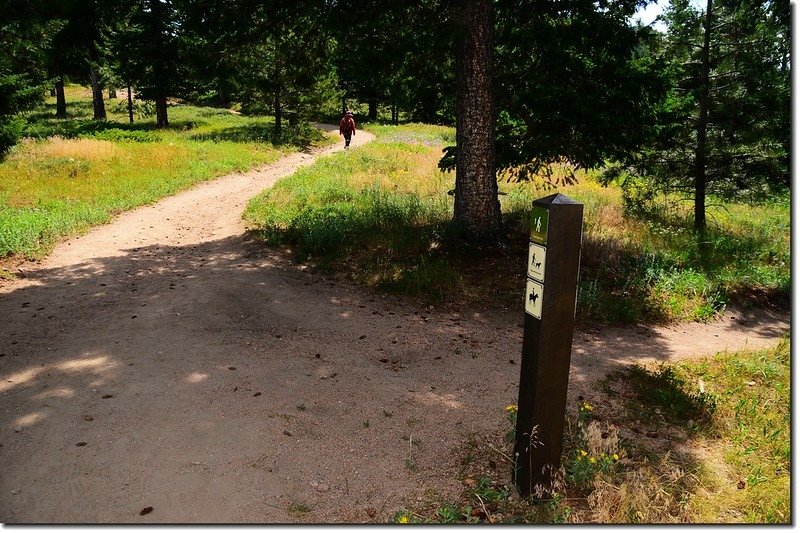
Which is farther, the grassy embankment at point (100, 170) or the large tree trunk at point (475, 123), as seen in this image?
the grassy embankment at point (100, 170)

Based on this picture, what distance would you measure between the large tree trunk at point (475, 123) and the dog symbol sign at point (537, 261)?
5.29 metres

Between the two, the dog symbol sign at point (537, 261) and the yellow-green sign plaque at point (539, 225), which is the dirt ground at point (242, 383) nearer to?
the dog symbol sign at point (537, 261)

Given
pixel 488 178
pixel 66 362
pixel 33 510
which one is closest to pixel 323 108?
pixel 488 178

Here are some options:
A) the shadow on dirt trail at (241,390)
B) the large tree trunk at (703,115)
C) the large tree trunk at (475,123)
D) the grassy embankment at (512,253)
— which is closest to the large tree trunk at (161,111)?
the grassy embankment at (512,253)

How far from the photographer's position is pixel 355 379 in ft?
17.9

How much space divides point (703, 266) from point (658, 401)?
20.3 feet

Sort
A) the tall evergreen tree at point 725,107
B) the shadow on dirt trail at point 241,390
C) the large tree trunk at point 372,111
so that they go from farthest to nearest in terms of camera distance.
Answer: the large tree trunk at point 372,111, the tall evergreen tree at point 725,107, the shadow on dirt trail at point 241,390

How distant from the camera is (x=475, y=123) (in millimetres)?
8227

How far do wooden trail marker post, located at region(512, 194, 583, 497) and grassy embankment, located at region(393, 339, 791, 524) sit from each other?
0.22 meters

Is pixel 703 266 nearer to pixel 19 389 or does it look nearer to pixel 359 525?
pixel 359 525

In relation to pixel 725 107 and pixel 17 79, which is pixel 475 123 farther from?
pixel 17 79

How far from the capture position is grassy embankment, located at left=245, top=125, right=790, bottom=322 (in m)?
8.09

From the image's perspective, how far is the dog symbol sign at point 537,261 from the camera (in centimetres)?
321

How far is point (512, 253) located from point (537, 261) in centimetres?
576
